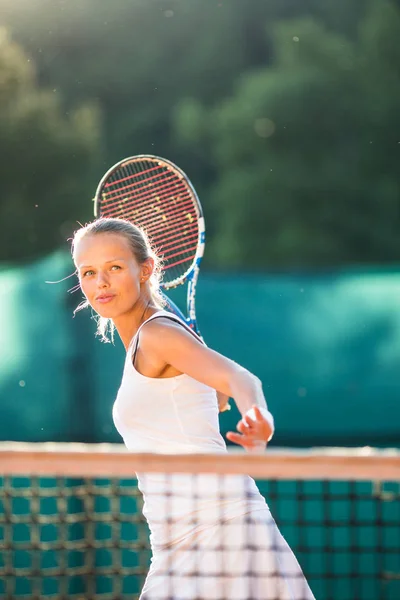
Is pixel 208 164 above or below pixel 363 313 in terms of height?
above

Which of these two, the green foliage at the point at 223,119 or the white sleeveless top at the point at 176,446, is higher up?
the green foliage at the point at 223,119

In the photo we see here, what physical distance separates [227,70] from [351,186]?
2.06ft

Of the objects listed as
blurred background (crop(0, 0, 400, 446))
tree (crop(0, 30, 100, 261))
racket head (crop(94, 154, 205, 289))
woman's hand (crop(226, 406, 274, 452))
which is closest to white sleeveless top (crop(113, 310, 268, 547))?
woman's hand (crop(226, 406, 274, 452))

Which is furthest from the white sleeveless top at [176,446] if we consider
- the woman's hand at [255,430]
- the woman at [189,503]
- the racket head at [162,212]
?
the racket head at [162,212]

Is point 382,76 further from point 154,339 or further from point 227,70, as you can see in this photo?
point 154,339

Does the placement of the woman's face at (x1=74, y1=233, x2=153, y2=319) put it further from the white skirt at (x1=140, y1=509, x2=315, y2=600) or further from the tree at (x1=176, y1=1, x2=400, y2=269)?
the tree at (x1=176, y1=1, x2=400, y2=269)

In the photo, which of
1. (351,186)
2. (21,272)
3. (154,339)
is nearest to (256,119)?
(351,186)

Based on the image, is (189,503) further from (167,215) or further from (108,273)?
(167,215)

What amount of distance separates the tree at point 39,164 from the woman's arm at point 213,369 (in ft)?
6.95

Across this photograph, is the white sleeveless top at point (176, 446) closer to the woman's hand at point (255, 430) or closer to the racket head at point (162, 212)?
the woman's hand at point (255, 430)

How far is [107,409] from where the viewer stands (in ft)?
12.1

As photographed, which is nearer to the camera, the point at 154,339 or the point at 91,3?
the point at 154,339

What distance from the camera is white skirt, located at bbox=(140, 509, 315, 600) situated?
5.19 ft

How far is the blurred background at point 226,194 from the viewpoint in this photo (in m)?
3.63
